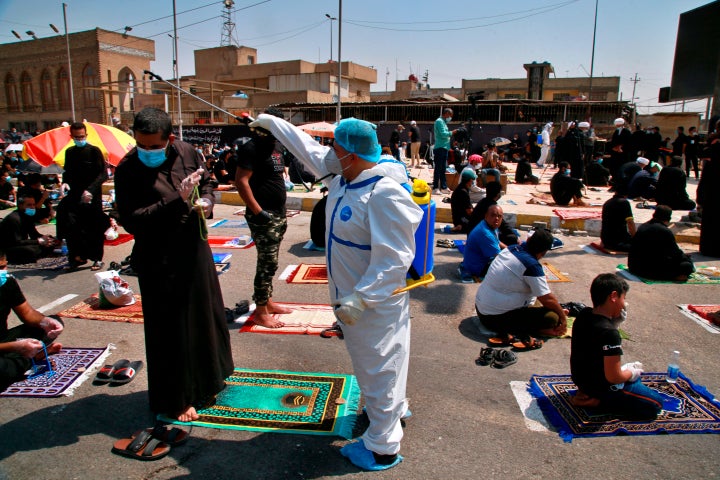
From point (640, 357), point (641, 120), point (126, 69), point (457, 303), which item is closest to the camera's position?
point (640, 357)

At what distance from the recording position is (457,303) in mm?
5473

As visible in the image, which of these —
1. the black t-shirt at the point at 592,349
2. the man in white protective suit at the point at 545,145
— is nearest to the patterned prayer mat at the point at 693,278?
the black t-shirt at the point at 592,349

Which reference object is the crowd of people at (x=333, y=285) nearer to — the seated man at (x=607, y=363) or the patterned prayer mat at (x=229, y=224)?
the seated man at (x=607, y=363)


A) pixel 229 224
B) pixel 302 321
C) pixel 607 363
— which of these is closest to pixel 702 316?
pixel 607 363

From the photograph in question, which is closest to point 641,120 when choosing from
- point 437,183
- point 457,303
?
point 437,183

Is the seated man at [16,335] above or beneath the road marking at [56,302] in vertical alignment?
above

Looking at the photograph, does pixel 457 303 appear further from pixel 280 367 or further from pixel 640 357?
pixel 280 367

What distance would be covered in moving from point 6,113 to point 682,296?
179 feet

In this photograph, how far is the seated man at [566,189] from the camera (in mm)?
11117

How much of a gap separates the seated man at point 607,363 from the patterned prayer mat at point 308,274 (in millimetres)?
3520

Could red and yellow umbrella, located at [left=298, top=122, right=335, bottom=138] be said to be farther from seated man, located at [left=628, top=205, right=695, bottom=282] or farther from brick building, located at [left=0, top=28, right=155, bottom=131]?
brick building, located at [left=0, top=28, right=155, bottom=131]

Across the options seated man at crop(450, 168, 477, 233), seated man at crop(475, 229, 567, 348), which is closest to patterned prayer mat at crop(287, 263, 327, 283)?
seated man at crop(475, 229, 567, 348)

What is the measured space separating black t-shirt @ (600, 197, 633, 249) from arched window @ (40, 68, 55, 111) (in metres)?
48.1

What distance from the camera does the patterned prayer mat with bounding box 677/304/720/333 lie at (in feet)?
15.8
